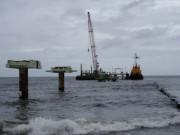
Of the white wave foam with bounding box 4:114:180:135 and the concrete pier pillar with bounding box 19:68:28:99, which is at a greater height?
the concrete pier pillar with bounding box 19:68:28:99

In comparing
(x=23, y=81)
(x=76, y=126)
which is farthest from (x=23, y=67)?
(x=76, y=126)

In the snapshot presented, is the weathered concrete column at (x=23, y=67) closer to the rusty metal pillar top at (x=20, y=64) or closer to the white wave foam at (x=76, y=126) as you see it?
the rusty metal pillar top at (x=20, y=64)

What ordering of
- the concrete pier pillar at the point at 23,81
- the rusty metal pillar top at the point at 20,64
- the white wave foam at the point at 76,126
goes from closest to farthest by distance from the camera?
the white wave foam at the point at 76,126
the rusty metal pillar top at the point at 20,64
the concrete pier pillar at the point at 23,81

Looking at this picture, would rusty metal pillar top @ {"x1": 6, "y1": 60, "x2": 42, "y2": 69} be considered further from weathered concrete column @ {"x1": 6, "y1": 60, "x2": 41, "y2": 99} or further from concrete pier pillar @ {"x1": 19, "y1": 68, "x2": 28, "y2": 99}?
concrete pier pillar @ {"x1": 19, "y1": 68, "x2": 28, "y2": 99}

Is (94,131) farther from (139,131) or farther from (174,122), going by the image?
(174,122)

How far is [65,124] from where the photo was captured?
12.3 m

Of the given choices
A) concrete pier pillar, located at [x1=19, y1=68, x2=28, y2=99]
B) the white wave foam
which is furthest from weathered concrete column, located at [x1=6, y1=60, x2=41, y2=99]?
the white wave foam

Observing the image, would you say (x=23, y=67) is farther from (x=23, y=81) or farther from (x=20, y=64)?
(x=23, y=81)

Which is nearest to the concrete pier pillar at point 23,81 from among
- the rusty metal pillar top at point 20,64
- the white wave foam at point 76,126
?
the rusty metal pillar top at point 20,64

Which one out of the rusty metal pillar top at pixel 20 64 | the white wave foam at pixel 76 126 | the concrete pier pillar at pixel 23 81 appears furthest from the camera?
the concrete pier pillar at pixel 23 81

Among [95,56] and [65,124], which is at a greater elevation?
[95,56]

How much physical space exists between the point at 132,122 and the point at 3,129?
7207 millimetres

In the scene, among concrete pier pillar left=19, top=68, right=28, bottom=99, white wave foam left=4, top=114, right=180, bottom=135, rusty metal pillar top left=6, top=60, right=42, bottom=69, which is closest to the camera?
white wave foam left=4, top=114, right=180, bottom=135

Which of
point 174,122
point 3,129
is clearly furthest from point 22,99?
point 174,122
